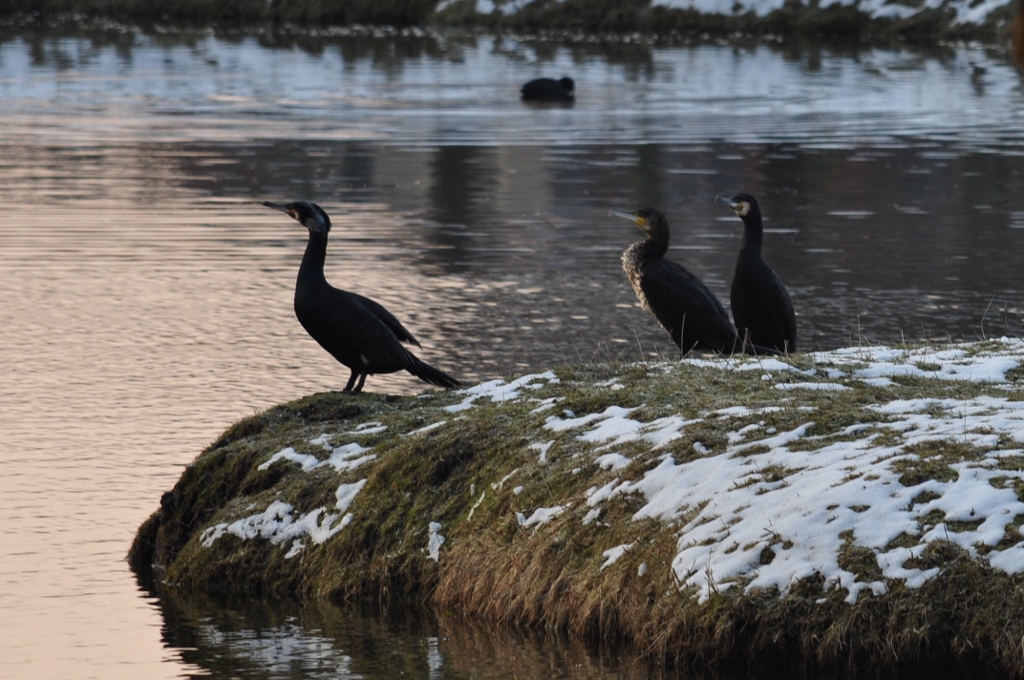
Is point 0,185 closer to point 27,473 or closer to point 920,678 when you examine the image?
point 27,473

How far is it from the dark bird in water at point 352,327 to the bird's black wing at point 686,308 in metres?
1.86

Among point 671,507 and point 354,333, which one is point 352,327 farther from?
point 671,507

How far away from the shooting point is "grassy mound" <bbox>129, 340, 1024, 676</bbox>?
691cm

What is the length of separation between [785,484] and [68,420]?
20.1 ft

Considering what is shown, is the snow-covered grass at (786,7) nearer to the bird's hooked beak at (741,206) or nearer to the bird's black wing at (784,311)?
the bird's hooked beak at (741,206)

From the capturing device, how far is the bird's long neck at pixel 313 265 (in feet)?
35.7

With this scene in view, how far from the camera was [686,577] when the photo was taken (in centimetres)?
723

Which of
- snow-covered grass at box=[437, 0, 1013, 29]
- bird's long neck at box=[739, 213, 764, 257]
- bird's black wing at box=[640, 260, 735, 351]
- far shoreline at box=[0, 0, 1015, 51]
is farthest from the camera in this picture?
far shoreline at box=[0, 0, 1015, 51]

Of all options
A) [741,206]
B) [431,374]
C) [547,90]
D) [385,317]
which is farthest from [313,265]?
[547,90]

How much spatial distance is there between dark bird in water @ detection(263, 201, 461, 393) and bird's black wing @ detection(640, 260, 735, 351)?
186 cm

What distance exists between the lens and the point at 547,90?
3797 centimetres

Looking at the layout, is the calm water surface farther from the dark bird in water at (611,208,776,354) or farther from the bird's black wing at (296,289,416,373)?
the bird's black wing at (296,289,416,373)

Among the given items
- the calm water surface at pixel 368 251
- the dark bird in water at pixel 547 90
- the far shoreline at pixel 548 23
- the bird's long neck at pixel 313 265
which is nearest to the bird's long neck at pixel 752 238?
the calm water surface at pixel 368 251

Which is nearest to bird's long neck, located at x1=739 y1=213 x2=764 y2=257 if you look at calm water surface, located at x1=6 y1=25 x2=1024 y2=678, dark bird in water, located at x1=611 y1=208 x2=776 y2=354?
dark bird in water, located at x1=611 y1=208 x2=776 y2=354
